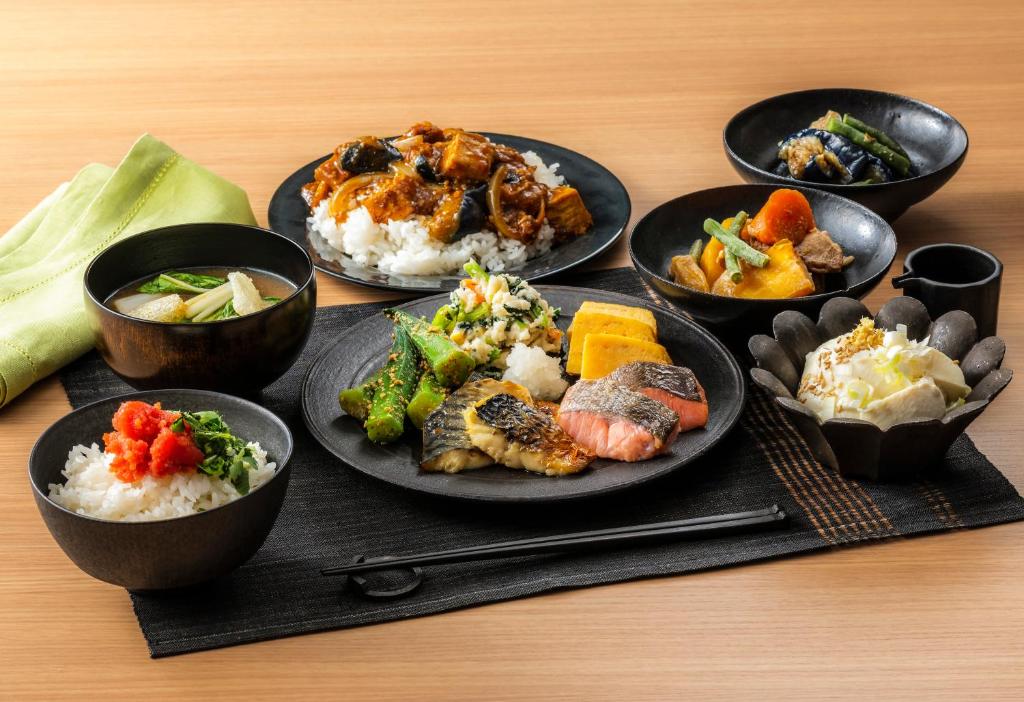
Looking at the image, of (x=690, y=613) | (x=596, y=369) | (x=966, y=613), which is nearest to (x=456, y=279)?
(x=596, y=369)

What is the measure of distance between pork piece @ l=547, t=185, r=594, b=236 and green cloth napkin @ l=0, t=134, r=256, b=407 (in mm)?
646

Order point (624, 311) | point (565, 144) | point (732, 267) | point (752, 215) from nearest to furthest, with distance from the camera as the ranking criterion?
point (624, 311) → point (732, 267) → point (752, 215) → point (565, 144)

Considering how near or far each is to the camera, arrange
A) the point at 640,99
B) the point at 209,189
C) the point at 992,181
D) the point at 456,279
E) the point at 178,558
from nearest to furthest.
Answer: the point at 178,558
the point at 456,279
the point at 209,189
the point at 992,181
the point at 640,99

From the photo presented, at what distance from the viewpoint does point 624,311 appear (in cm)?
190

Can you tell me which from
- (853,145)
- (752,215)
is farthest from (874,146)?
(752,215)

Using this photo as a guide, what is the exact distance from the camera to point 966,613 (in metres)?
1.39

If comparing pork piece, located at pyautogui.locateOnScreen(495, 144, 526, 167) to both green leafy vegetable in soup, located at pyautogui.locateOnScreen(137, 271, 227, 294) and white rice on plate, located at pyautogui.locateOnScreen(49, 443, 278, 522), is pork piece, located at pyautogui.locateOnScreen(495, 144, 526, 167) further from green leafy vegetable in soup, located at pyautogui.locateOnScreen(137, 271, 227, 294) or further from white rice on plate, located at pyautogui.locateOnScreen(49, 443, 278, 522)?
white rice on plate, located at pyautogui.locateOnScreen(49, 443, 278, 522)

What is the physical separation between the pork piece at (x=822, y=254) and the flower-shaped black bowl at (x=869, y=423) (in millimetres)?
274

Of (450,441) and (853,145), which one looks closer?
Result: (450,441)

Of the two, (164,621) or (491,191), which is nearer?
(164,621)

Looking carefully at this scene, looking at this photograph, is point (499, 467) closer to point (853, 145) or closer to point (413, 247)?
point (413, 247)

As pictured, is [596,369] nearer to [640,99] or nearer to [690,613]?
[690,613]

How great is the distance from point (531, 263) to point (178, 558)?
1.12 metres

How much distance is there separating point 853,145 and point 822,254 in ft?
1.44
